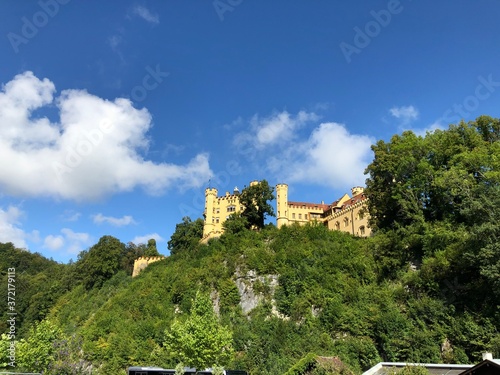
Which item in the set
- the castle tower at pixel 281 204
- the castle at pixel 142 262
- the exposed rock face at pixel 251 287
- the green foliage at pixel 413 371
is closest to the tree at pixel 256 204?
the castle tower at pixel 281 204

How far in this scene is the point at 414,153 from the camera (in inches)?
1513

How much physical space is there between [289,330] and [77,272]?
5235cm

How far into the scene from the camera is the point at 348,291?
34531 millimetres

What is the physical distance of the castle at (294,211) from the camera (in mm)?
58325

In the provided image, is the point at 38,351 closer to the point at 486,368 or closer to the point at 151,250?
the point at 486,368

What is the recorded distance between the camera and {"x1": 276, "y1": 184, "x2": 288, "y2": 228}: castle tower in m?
62.3

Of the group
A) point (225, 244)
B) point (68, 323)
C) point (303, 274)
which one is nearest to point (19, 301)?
point (68, 323)

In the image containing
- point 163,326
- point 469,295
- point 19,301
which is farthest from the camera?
point 19,301

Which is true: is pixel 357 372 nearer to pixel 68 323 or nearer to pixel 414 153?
pixel 414 153

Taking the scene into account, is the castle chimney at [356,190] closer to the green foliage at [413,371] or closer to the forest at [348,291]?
the forest at [348,291]

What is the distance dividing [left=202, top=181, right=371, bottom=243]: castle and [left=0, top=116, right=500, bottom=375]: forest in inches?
465

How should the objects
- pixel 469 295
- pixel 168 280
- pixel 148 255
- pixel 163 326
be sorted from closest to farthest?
pixel 469 295 → pixel 163 326 → pixel 168 280 → pixel 148 255

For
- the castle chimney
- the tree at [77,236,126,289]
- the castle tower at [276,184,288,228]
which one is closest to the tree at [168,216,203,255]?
the tree at [77,236,126,289]

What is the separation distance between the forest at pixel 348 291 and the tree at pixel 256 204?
10.1 ft
